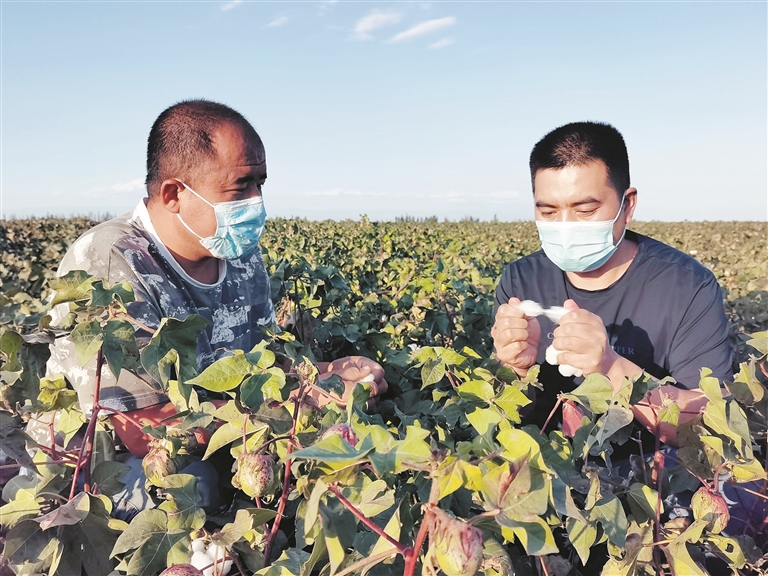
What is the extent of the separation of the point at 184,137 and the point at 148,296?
770mm

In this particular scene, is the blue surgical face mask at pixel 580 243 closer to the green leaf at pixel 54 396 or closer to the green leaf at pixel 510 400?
the green leaf at pixel 510 400

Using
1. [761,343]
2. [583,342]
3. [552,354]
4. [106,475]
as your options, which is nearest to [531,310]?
[552,354]

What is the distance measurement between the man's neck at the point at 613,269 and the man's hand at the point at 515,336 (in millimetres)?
816

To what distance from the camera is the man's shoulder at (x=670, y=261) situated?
8.58ft

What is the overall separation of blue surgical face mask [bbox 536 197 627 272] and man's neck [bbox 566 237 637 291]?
0.35ft

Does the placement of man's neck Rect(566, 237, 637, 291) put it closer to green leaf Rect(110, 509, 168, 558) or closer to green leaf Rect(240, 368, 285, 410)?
green leaf Rect(240, 368, 285, 410)

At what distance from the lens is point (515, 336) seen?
6.78ft

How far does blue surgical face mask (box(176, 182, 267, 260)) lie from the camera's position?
9.08 feet

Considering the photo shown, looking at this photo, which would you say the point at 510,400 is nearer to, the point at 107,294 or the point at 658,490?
the point at 658,490

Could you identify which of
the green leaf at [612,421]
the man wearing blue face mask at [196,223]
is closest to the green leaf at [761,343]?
the green leaf at [612,421]

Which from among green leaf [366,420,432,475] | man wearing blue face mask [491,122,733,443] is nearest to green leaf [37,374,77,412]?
green leaf [366,420,432,475]

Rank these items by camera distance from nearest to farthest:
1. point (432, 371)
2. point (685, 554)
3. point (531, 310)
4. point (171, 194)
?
point (685, 554) < point (432, 371) < point (531, 310) < point (171, 194)

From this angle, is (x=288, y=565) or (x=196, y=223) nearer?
(x=288, y=565)

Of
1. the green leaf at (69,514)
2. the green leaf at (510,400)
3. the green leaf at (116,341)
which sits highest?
the green leaf at (116,341)
